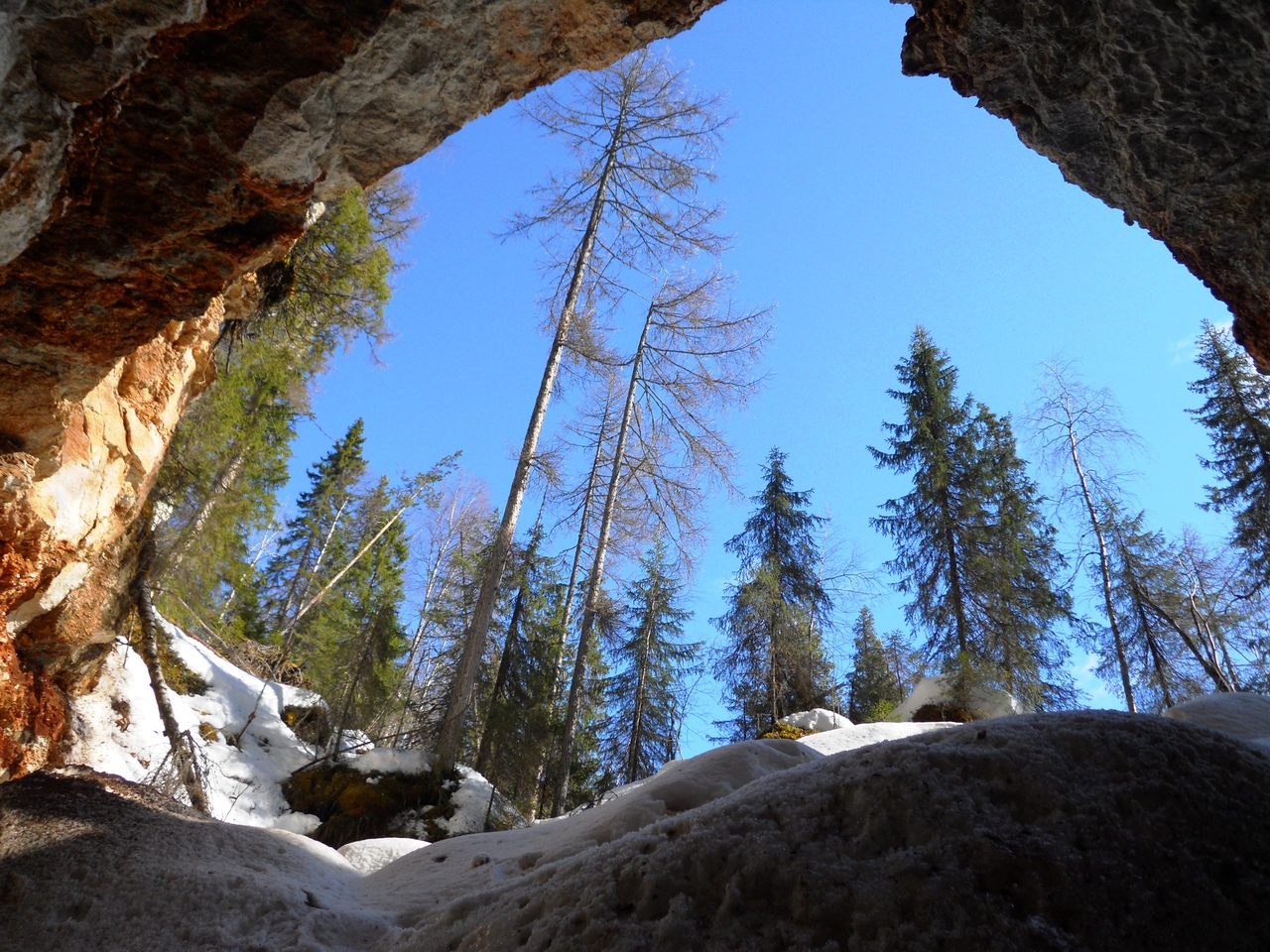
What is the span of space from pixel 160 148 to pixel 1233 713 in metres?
9.20

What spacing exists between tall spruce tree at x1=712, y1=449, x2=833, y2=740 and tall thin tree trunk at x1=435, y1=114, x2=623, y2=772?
6564 millimetres

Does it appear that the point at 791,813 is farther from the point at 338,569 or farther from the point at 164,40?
the point at 338,569

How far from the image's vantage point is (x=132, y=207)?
143 inches

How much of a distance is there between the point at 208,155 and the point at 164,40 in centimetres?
58

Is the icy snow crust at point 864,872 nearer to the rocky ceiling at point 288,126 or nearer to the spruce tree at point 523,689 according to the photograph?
the rocky ceiling at point 288,126

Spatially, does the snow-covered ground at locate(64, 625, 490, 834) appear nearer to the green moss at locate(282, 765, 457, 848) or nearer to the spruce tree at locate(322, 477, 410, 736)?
the green moss at locate(282, 765, 457, 848)

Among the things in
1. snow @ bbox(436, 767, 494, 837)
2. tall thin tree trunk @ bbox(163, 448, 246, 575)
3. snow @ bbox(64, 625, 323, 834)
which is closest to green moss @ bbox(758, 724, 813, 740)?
snow @ bbox(436, 767, 494, 837)

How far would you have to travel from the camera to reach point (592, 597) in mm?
15242

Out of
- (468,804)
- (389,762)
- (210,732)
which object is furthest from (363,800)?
(210,732)

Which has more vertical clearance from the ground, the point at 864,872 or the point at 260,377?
the point at 260,377

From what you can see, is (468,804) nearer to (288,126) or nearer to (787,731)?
(787,731)

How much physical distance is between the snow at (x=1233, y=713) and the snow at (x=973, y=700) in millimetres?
5889

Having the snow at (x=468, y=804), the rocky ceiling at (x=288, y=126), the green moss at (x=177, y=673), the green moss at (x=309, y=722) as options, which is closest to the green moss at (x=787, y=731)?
the snow at (x=468, y=804)

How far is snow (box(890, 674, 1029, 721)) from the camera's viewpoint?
12906mm
